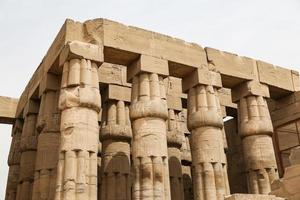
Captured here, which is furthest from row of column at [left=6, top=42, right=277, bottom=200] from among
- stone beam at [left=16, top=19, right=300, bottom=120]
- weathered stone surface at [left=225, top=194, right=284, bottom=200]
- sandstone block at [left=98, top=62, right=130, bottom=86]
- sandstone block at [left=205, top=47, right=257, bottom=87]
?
weathered stone surface at [left=225, top=194, right=284, bottom=200]

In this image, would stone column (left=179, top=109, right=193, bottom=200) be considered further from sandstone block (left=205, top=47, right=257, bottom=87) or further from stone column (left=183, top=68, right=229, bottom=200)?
stone column (left=183, top=68, right=229, bottom=200)

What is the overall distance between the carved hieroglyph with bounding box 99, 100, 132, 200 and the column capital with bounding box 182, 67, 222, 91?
2.93m

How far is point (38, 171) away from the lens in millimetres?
12688

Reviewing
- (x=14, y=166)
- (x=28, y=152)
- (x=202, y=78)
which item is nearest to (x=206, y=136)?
(x=202, y=78)

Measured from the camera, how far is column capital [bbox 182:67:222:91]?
14.2 m

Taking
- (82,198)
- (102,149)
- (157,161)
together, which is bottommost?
(82,198)

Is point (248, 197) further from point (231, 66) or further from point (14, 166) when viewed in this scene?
point (14, 166)

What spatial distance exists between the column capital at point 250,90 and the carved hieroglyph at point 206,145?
67.3 inches

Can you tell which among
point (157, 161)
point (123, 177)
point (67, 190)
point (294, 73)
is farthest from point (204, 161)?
point (294, 73)

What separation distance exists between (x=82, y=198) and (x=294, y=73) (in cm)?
1107

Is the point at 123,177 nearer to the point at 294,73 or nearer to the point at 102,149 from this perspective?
the point at 102,149

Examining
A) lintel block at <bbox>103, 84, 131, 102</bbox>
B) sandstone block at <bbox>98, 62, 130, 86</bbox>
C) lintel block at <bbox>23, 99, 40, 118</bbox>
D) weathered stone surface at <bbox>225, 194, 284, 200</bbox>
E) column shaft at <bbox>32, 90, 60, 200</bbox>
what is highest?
sandstone block at <bbox>98, 62, 130, 86</bbox>

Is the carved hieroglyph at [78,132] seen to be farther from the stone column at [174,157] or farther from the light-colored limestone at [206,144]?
the stone column at [174,157]

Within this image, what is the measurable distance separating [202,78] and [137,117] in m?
3.06
